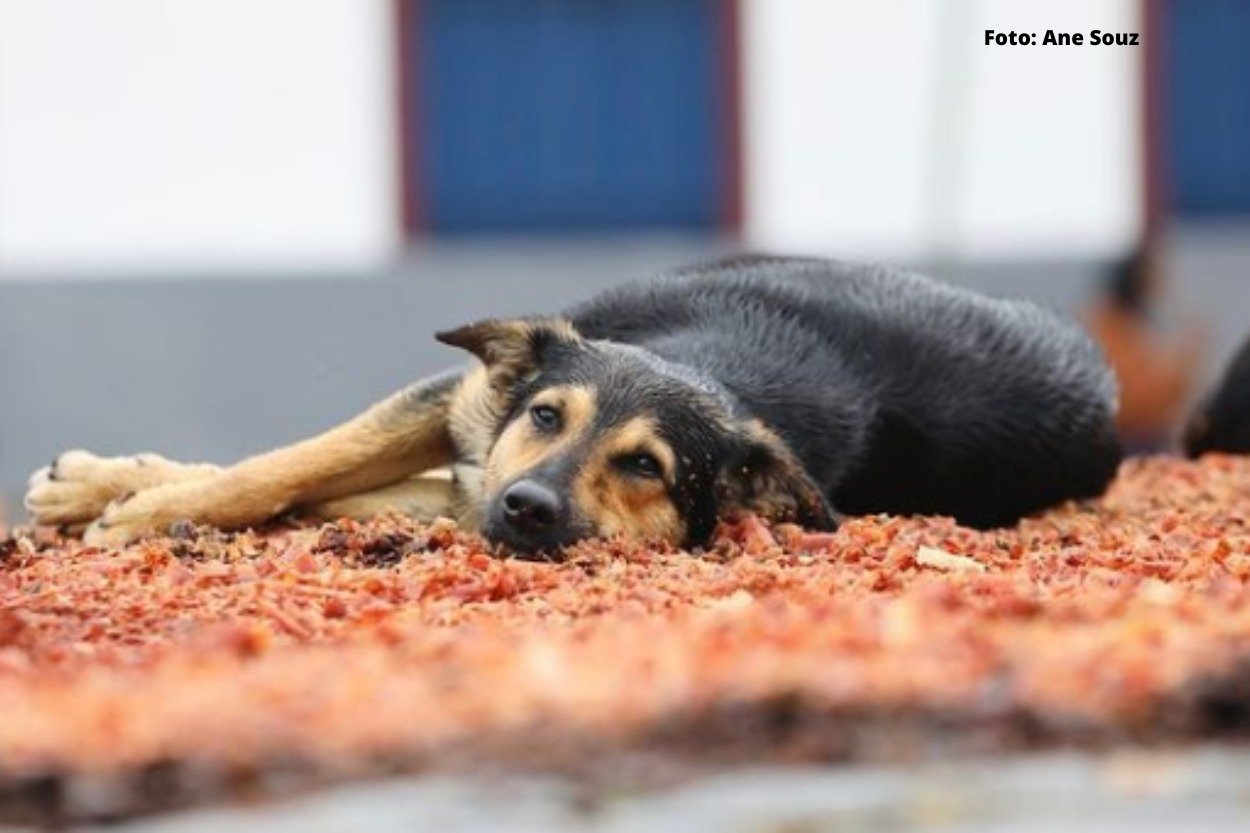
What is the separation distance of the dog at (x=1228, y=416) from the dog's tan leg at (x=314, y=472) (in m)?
3.21

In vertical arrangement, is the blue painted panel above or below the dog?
above

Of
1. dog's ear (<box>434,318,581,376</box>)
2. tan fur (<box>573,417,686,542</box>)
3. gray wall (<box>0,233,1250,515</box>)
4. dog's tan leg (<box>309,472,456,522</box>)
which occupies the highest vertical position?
dog's ear (<box>434,318,581,376</box>)

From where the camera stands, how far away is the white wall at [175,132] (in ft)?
52.0

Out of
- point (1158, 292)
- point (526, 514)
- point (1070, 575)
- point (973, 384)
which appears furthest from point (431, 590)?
point (1158, 292)

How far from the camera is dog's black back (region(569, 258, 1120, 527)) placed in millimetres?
7383

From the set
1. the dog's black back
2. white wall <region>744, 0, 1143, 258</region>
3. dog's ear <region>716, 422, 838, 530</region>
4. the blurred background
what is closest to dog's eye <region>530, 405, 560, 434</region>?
dog's ear <region>716, 422, 838, 530</region>

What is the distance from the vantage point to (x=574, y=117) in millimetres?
16953

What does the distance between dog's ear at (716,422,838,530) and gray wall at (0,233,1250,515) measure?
27.1 feet

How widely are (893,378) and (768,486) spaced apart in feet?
2.39

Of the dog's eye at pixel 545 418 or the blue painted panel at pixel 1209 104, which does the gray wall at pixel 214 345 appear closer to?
the blue painted panel at pixel 1209 104

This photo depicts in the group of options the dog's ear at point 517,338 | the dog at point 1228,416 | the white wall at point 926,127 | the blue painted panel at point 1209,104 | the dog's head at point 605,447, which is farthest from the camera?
the blue painted panel at point 1209,104

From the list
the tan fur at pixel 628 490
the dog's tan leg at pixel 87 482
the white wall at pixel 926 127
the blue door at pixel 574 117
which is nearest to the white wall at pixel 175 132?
the blue door at pixel 574 117

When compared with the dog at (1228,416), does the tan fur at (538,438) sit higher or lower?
higher

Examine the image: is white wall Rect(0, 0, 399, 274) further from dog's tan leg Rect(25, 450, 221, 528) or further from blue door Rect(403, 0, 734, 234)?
dog's tan leg Rect(25, 450, 221, 528)
